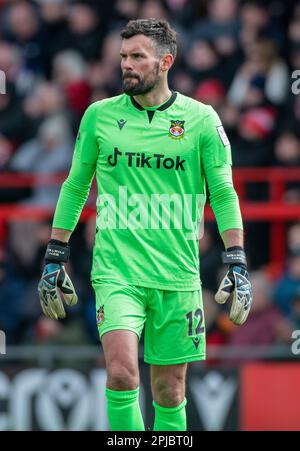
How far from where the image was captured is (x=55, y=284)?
292 inches

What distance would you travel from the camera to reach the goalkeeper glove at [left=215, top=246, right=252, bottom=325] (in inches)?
287

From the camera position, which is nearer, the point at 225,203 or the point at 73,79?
the point at 225,203

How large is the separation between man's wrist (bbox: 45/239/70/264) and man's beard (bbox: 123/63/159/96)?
1.01 metres

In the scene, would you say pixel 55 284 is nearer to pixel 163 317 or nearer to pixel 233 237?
pixel 163 317

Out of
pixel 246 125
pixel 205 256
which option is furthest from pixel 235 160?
pixel 205 256

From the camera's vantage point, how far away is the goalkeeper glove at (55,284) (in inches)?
291

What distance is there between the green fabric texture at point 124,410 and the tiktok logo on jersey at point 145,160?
4.44 ft

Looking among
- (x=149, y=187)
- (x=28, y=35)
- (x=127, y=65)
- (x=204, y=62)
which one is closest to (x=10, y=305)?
(x=204, y=62)

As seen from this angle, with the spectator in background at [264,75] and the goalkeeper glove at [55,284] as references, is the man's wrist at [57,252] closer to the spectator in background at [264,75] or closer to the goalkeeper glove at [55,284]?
the goalkeeper glove at [55,284]

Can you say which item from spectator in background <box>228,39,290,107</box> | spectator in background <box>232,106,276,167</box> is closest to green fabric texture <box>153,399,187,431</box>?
spectator in background <box>232,106,276,167</box>
